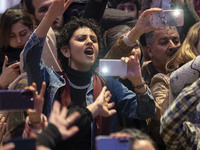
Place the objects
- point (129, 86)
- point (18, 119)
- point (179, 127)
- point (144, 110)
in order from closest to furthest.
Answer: point (179, 127) → point (144, 110) → point (18, 119) → point (129, 86)

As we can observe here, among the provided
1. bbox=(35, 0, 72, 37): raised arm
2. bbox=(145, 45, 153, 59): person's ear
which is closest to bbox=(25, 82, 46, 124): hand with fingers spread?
bbox=(35, 0, 72, 37): raised arm

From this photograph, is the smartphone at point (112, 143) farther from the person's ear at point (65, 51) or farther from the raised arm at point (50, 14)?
the person's ear at point (65, 51)

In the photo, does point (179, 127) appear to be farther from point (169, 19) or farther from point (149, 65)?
point (149, 65)

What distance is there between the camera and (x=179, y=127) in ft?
10.3

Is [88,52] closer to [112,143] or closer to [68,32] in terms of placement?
[68,32]

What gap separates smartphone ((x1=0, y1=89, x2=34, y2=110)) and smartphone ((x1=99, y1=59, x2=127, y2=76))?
69 centimetres

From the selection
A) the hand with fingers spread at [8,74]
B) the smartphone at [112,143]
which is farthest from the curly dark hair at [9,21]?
the smartphone at [112,143]

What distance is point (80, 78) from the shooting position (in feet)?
13.1

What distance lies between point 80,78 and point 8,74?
715 mm

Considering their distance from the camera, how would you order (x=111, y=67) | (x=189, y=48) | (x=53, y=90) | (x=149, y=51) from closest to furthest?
(x=111, y=67) → (x=53, y=90) → (x=189, y=48) → (x=149, y=51)

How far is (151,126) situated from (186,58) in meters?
0.60

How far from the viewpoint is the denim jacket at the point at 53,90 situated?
12.4ft

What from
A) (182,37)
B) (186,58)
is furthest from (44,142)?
(182,37)

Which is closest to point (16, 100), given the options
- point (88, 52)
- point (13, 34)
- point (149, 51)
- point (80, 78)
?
point (80, 78)
